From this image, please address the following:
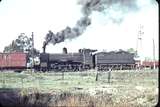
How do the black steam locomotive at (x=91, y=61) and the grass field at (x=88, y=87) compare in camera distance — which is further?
the black steam locomotive at (x=91, y=61)

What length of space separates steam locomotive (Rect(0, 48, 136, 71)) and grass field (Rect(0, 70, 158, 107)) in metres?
0.19

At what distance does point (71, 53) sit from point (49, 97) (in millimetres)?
755

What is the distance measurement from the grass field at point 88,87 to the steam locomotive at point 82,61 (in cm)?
19

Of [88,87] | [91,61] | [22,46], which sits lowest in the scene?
[88,87]

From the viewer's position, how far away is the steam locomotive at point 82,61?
18.7ft

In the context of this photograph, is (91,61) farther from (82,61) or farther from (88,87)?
(88,87)

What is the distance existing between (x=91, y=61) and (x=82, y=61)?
15 centimetres

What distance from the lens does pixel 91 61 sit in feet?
19.8

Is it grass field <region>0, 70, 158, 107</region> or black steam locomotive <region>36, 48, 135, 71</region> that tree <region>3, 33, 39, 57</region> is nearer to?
black steam locomotive <region>36, 48, 135, 71</region>

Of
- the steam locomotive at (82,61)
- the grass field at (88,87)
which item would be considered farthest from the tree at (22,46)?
the grass field at (88,87)

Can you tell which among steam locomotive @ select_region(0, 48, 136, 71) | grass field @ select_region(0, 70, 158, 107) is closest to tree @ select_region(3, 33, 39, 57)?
steam locomotive @ select_region(0, 48, 136, 71)

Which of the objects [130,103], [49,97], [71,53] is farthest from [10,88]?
[130,103]

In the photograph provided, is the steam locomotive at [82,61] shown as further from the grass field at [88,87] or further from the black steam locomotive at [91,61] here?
the grass field at [88,87]

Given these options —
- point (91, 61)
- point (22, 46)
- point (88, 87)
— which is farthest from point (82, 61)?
point (22, 46)
